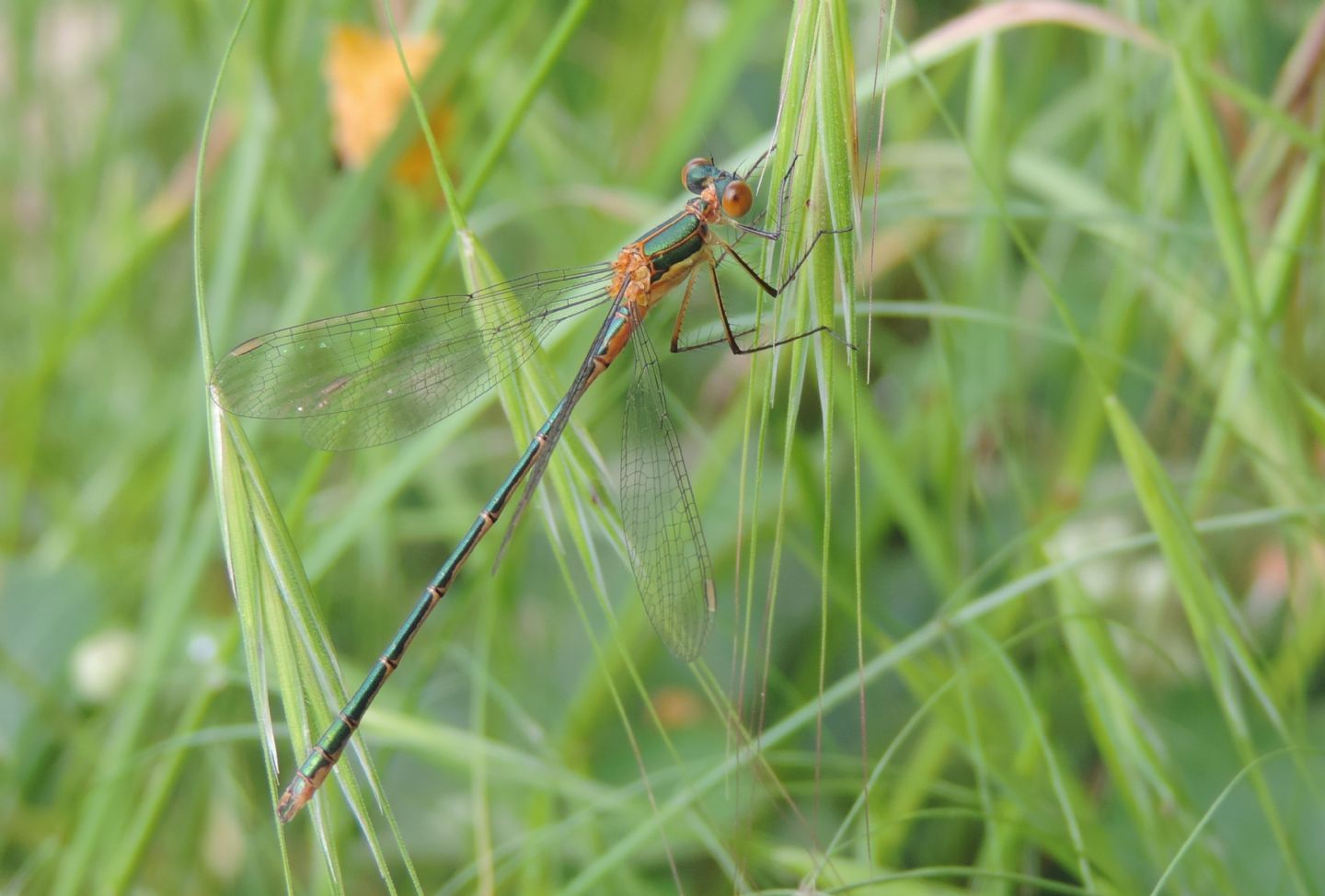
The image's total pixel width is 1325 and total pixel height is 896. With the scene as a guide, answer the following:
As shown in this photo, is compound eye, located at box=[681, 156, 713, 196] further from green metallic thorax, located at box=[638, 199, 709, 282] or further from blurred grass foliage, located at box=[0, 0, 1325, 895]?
blurred grass foliage, located at box=[0, 0, 1325, 895]

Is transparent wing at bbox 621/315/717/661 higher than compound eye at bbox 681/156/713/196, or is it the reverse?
compound eye at bbox 681/156/713/196

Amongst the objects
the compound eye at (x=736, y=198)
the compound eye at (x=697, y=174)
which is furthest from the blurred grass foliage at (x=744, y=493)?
the compound eye at (x=697, y=174)

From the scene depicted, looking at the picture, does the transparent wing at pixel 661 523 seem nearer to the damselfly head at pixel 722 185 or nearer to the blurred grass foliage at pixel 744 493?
the blurred grass foliage at pixel 744 493

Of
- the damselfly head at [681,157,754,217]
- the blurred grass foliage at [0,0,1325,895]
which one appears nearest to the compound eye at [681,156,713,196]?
the damselfly head at [681,157,754,217]

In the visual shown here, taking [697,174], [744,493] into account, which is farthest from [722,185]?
[744,493]

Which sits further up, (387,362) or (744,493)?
(387,362)

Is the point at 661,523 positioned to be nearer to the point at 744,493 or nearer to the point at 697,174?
the point at 744,493

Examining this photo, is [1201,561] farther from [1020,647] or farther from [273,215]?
[273,215]
